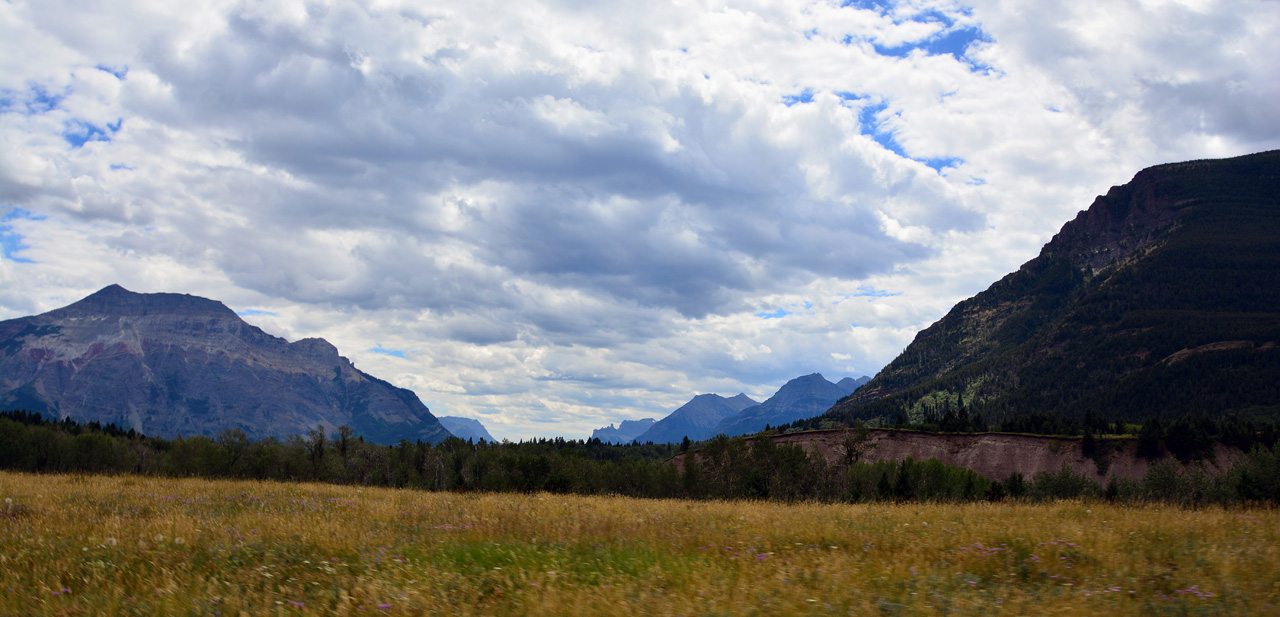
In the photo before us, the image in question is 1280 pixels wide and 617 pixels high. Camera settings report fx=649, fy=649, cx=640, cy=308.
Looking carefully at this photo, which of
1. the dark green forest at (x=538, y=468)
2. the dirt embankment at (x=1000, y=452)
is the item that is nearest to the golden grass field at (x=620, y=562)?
the dark green forest at (x=538, y=468)

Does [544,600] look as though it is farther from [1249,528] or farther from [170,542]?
[1249,528]

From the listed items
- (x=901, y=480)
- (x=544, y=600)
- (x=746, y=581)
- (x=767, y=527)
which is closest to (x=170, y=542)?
(x=544, y=600)

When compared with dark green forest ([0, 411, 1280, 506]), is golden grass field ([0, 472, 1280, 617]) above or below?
above

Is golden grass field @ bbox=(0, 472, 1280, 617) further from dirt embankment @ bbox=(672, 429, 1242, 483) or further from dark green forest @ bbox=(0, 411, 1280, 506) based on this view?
dirt embankment @ bbox=(672, 429, 1242, 483)

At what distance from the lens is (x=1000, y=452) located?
501 feet

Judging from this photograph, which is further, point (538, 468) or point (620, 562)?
point (538, 468)

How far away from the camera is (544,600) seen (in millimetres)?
7367

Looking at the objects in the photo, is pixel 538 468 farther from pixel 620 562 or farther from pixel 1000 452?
pixel 1000 452

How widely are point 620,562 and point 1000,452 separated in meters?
169

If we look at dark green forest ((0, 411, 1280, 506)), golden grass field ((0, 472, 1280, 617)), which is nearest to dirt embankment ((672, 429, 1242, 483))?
dark green forest ((0, 411, 1280, 506))

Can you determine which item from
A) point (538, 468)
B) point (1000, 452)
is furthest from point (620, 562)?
point (1000, 452)

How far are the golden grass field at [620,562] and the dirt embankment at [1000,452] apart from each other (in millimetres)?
126989

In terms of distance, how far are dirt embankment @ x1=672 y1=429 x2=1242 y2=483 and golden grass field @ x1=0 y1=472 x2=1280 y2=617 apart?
417ft

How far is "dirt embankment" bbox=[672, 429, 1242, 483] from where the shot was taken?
140 metres
